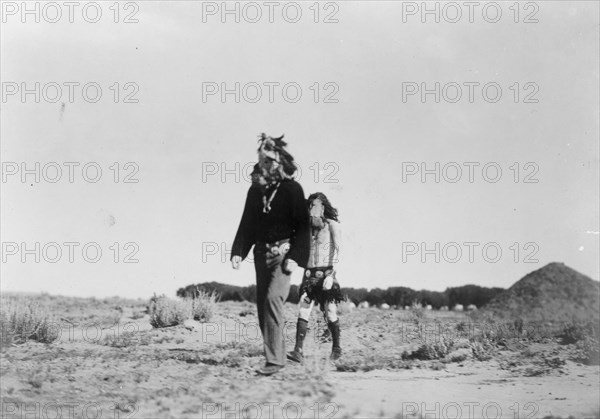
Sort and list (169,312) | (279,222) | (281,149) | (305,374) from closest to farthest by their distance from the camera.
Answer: (279,222), (305,374), (281,149), (169,312)

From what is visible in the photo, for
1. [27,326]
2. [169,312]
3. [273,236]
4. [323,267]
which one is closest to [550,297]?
[323,267]

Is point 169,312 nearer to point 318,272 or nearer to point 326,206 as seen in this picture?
point 318,272

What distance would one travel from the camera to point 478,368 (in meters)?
10.9

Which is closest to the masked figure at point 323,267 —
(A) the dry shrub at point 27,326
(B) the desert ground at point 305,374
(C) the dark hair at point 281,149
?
(B) the desert ground at point 305,374

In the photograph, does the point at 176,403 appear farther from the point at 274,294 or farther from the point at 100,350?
the point at 100,350

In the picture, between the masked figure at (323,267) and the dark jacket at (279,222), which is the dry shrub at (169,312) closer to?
the masked figure at (323,267)

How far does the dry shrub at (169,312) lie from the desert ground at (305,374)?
14cm

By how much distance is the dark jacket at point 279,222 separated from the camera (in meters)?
9.23

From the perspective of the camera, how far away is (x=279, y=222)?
9.28 meters

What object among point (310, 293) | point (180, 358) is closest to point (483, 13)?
point (310, 293)

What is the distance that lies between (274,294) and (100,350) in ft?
11.6

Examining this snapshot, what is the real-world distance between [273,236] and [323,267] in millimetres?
1881

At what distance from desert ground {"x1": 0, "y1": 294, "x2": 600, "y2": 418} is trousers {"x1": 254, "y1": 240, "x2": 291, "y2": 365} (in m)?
0.36

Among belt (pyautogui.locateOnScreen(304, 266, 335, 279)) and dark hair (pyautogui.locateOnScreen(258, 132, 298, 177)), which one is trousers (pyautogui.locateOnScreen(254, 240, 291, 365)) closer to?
dark hair (pyautogui.locateOnScreen(258, 132, 298, 177))
